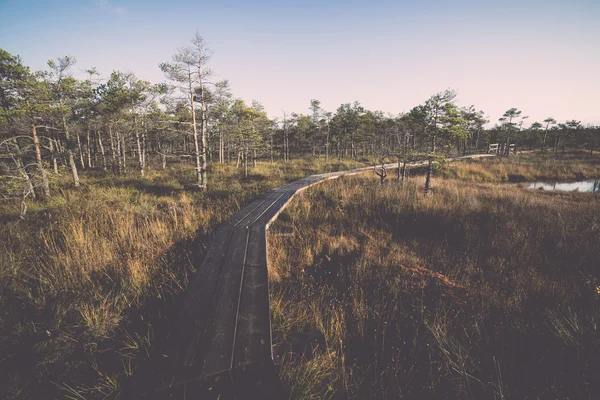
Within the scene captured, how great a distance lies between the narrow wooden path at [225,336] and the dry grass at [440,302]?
1.10 feet

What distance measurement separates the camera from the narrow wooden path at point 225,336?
5.29 feet

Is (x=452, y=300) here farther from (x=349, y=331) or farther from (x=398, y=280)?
(x=349, y=331)

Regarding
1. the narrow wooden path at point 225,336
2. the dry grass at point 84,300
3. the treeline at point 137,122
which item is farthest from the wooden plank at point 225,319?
the treeline at point 137,122

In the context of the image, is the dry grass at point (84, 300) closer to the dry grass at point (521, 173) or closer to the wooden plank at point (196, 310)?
the wooden plank at point (196, 310)

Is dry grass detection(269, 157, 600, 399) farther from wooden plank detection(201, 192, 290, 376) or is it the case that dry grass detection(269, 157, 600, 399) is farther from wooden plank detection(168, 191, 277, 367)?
wooden plank detection(168, 191, 277, 367)

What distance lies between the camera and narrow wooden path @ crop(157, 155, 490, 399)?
1.61 m

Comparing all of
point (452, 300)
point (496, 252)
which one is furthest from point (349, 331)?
point (496, 252)

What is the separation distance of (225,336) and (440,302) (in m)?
3.10

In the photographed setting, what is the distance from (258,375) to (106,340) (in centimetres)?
177

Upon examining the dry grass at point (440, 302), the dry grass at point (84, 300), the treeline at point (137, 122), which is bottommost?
the dry grass at point (440, 302)

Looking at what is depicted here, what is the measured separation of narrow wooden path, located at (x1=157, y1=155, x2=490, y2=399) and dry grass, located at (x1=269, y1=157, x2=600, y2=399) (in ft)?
1.10

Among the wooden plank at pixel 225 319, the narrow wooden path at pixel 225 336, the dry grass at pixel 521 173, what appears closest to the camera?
the narrow wooden path at pixel 225 336

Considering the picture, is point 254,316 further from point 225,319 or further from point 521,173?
point 521,173

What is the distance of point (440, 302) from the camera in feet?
10.6
